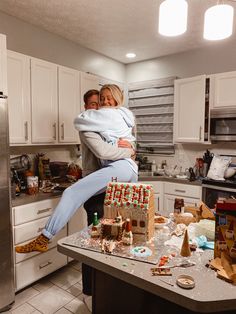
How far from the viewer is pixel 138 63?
157 inches

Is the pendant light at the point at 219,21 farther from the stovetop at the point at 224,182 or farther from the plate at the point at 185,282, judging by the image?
the stovetop at the point at 224,182

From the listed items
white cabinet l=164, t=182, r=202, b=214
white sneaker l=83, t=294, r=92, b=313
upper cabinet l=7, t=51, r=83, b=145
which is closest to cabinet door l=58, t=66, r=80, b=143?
upper cabinet l=7, t=51, r=83, b=145

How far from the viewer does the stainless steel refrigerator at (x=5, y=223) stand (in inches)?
74.9

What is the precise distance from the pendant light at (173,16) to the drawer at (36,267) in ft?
6.97

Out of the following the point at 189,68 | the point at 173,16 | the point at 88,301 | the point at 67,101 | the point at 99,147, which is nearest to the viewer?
the point at 173,16

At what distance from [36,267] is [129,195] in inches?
60.7

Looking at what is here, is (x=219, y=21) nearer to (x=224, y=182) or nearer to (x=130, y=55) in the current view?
(x=224, y=182)

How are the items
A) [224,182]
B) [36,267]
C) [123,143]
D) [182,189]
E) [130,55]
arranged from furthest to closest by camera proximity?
[130,55] → [182,189] → [224,182] → [36,267] → [123,143]

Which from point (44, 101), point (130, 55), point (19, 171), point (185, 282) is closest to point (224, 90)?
point (130, 55)

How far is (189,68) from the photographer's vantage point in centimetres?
352

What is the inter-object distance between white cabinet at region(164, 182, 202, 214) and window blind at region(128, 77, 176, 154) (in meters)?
0.70

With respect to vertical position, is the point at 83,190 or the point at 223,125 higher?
the point at 223,125

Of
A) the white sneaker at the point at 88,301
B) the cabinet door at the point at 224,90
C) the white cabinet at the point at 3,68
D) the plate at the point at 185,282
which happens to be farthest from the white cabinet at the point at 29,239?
the cabinet door at the point at 224,90

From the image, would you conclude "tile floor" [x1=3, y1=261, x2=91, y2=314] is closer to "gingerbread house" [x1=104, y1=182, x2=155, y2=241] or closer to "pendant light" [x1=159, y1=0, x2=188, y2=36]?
"gingerbread house" [x1=104, y1=182, x2=155, y2=241]
